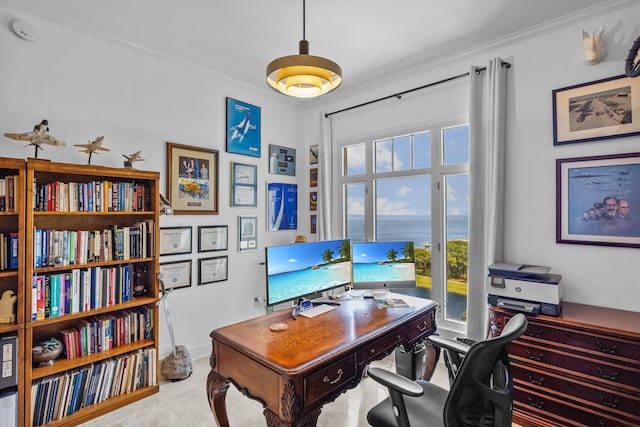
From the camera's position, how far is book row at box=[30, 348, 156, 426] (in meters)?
2.07

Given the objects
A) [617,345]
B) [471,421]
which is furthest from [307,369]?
[617,345]

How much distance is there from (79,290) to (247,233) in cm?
164

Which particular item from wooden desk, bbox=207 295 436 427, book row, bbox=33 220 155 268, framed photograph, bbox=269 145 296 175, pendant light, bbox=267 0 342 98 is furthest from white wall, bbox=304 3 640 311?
book row, bbox=33 220 155 268

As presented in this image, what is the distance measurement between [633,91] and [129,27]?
359 centimetres

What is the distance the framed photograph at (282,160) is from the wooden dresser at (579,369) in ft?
9.07

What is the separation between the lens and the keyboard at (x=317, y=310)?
212 centimetres

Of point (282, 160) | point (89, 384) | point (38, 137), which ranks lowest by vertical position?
point (89, 384)

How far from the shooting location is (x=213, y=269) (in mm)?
3299

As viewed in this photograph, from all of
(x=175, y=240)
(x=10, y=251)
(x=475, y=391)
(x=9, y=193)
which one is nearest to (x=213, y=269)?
(x=175, y=240)

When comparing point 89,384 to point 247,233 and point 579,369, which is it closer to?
point 247,233

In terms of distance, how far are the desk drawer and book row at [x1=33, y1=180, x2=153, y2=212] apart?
193 cm

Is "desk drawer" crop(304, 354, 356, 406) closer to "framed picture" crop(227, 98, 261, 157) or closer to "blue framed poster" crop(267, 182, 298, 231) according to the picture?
"blue framed poster" crop(267, 182, 298, 231)

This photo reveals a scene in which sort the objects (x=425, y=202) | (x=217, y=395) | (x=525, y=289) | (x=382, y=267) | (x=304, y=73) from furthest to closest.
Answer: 1. (x=425, y=202)
2. (x=382, y=267)
3. (x=525, y=289)
4. (x=217, y=395)
5. (x=304, y=73)

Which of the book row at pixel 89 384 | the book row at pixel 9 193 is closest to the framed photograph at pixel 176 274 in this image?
the book row at pixel 89 384
